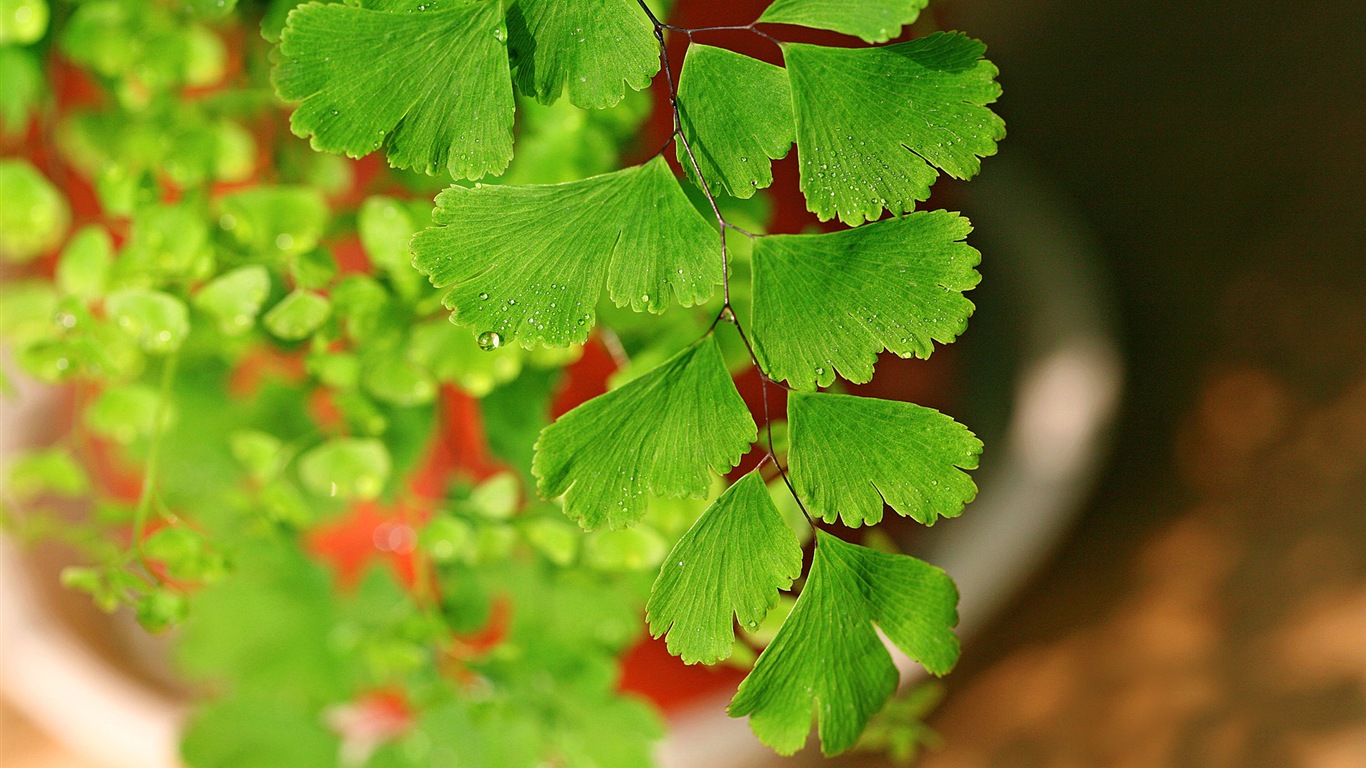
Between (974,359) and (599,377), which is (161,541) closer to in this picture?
(599,377)

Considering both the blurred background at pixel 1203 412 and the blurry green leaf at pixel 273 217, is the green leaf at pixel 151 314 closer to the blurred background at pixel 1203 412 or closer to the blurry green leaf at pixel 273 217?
the blurry green leaf at pixel 273 217

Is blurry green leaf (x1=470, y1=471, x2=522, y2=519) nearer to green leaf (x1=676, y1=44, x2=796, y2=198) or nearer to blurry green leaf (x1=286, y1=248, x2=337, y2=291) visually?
blurry green leaf (x1=286, y1=248, x2=337, y2=291)

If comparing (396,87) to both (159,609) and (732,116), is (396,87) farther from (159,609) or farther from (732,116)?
(159,609)

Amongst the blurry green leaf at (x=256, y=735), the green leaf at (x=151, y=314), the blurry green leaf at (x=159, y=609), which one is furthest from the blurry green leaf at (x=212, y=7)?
the blurry green leaf at (x=256, y=735)

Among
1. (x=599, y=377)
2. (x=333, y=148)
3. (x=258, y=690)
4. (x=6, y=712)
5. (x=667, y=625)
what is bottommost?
(x=6, y=712)

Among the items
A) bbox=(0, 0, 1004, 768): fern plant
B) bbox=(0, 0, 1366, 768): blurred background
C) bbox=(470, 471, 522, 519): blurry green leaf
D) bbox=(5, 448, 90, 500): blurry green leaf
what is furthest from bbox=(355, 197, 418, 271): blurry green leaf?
bbox=(0, 0, 1366, 768): blurred background

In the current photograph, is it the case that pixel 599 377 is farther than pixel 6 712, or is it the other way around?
pixel 6 712

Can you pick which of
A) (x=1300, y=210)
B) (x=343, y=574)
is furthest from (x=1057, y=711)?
(x=343, y=574)

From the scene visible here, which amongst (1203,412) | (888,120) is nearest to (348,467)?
(888,120)
